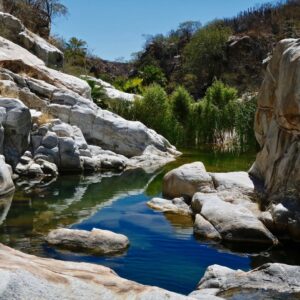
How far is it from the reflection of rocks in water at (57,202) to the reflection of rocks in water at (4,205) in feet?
0.38

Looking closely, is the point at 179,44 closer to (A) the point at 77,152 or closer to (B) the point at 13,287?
(A) the point at 77,152

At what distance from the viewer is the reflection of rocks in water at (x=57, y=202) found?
30.1 feet

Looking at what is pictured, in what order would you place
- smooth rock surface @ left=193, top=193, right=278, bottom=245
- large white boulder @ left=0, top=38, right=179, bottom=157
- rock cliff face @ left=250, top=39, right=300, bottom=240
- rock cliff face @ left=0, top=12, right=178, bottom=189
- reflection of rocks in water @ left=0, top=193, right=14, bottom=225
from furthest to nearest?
large white boulder @ left=0, top=38, right=179, bottom=157 → rock cliff face @ left=0, top=12, right=178, bottom=189 → reflection of rocks in water @ left=0, top=193, right=14, bottom=225 → rock cliff face @ left=250, top=39, right=300, bottom=240 → smooth rock surface @ left=193, top=193, right=278, bottom=245

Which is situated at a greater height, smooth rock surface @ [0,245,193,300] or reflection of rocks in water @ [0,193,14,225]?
smooth rock surface @ [0,245,193,300]

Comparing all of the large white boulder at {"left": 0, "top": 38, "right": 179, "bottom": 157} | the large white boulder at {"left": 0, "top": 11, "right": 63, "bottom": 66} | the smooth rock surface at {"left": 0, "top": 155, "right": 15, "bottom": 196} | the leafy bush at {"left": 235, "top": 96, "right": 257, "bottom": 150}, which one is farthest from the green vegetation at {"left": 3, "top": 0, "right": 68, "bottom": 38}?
the smooth rock surface at {"left": 0, "top": 155, "right": 15, "bottom": 196}

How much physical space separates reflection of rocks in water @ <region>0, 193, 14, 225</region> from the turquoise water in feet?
0.37

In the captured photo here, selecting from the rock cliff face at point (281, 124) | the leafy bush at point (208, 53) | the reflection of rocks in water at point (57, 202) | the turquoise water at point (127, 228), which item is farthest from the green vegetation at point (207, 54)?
the rock cliff face at point (281, 124)

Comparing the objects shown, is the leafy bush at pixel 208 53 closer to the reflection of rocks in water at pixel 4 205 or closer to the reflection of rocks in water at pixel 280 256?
the reflection of rocks in water at pixel 4 205

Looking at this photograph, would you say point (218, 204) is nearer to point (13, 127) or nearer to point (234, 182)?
point (234, 182)

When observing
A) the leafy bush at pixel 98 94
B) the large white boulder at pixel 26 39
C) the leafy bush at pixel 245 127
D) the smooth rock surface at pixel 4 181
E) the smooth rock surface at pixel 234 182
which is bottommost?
the smooth rock surface at pixel 4 181

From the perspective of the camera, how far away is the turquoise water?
24.7 feet

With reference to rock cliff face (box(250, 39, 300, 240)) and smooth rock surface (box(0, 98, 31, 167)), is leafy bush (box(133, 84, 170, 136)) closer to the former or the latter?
smooth rock surface (box(0, 98, 31, 167))

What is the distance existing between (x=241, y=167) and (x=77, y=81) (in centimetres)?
1042

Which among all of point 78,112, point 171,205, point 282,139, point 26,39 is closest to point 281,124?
point 282,139
